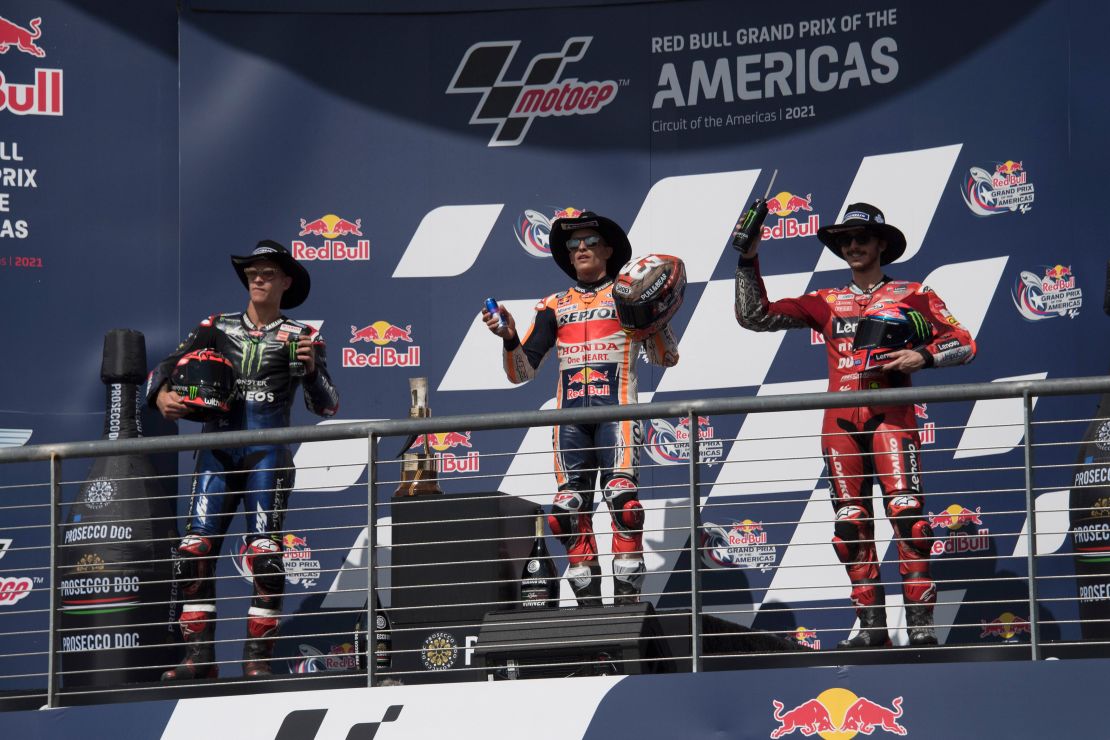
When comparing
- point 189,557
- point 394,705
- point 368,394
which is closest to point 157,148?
point 368,394

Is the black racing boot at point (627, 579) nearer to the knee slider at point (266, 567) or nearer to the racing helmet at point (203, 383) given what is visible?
the knee slider at point (266, 567)

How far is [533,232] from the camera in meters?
7.49

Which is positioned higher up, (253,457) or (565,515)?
(253,457)

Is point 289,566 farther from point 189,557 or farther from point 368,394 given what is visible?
point 189,557

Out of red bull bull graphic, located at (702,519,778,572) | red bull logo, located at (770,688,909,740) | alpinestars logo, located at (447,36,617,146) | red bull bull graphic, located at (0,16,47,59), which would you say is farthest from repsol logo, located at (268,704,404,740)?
red bull bull graphic, located at (0,16,47,59)

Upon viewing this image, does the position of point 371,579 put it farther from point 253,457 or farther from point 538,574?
point 253,457

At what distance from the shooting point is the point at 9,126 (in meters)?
7.53

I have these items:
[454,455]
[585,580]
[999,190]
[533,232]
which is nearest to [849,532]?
[585,580]

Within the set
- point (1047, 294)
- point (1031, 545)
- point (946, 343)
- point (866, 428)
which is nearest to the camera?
point (1031, 545)

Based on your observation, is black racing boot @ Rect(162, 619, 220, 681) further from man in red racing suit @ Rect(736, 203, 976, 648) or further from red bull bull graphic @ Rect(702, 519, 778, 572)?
red bull bull graphic @ Rect(702, 519, 778, 572)

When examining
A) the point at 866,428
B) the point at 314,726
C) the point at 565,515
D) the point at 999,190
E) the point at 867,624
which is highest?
the point at 999,190

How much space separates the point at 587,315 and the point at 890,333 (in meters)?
1.08

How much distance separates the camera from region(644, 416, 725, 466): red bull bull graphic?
280 inches

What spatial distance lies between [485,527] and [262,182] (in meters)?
2.76
